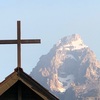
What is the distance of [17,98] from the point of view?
14039 millimetres

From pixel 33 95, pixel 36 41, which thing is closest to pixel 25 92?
pixel 33 95

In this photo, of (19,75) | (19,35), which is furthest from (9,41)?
(19,75)

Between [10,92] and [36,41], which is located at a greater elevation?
[36,41]

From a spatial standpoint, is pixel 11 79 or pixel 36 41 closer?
pixel 11 79

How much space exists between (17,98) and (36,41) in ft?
6.16

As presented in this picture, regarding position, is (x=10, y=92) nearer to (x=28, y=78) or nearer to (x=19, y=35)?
(x=28, y=78)

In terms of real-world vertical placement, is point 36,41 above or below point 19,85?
above

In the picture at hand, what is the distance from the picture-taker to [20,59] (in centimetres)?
1425

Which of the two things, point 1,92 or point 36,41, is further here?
point 36,41

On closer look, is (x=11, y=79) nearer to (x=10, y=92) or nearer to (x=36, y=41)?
(x=10, y=92)

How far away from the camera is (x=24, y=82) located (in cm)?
1391

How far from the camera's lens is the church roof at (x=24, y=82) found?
13.9m

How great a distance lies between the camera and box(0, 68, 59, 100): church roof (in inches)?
545

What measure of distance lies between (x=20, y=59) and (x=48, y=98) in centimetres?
140
